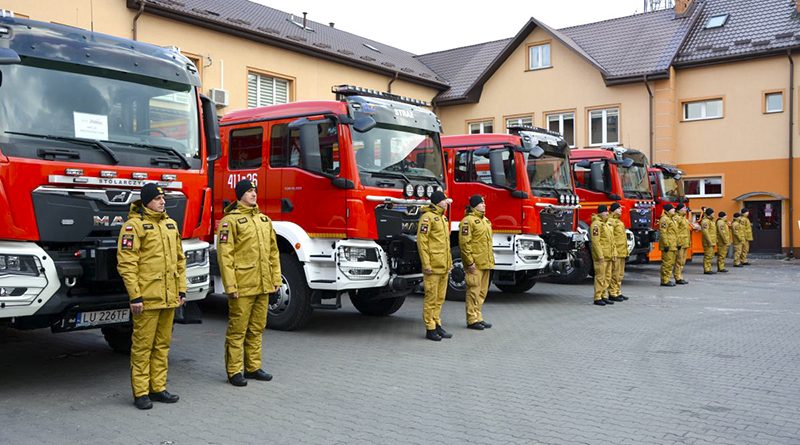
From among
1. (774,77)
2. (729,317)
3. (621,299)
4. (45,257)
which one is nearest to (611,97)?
(774,77)

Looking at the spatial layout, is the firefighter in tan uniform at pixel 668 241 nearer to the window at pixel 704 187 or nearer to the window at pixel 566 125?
the window at pixel 704 187

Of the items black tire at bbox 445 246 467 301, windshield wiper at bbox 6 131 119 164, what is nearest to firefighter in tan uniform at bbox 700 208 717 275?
black tire at bbox 445 246 467 301

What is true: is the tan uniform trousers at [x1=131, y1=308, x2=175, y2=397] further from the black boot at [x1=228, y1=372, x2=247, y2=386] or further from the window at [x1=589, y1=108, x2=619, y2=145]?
the window at [x1=589, y1=108, x2=619, y2=145]

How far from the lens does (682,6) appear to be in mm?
27188

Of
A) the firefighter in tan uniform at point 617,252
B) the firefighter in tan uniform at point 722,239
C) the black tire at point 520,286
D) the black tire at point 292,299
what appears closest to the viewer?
the black tire at point 292,299

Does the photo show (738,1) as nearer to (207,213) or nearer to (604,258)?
(604,258)

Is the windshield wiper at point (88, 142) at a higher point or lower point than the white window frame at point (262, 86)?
lower

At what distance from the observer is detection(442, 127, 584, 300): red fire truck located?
12094mm

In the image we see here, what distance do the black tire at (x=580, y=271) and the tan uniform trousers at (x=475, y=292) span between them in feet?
20.1

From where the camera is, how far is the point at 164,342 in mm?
5902

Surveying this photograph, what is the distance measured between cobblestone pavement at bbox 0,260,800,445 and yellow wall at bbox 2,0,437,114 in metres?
9.22

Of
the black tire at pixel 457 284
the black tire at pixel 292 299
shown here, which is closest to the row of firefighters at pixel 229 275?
the black tire at pixel 292 299

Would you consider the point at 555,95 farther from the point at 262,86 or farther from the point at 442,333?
the point at 442,333

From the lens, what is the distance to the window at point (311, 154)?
888 centimetres
